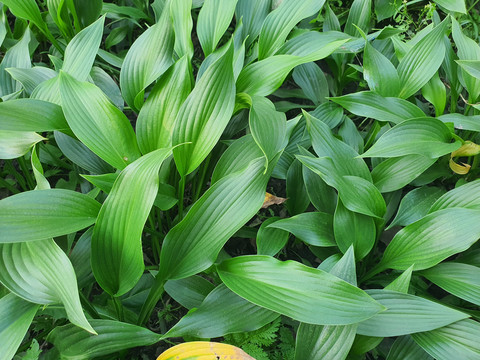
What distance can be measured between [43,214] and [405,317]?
95 centimetres

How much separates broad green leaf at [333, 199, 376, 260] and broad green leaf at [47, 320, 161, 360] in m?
0.61

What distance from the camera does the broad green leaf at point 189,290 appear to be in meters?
1.24

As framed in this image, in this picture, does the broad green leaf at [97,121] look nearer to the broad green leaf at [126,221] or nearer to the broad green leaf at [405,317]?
the broad green leaf at [126,221]

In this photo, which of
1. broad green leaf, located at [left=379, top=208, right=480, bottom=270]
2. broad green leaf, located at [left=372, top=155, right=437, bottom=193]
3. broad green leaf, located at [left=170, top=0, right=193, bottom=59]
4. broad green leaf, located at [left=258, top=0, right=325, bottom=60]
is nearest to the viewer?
broad green leaf, located at [left=379, top=208, right=480, bottom=270]

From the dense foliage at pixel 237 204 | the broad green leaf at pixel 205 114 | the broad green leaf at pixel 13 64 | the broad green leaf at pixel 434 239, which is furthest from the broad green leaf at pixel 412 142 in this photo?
the broad green leaf at pixel 13 64

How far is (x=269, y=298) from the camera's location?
1.00 meters

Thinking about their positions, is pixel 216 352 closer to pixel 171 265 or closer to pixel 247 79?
pixel 171 265

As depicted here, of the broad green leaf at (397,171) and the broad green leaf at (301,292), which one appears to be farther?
the broad green leaf at (397,171)

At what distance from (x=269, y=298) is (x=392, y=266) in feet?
1.50

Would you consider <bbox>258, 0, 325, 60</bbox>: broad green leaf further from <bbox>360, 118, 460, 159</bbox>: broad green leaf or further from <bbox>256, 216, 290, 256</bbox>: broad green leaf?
<bbox>256, 216, 290, 256</bbox>: broad green leaf

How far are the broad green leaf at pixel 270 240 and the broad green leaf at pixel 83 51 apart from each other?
0.83m

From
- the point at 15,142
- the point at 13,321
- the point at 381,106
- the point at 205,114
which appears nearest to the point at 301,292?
the point at 205,114

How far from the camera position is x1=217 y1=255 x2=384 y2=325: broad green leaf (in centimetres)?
94

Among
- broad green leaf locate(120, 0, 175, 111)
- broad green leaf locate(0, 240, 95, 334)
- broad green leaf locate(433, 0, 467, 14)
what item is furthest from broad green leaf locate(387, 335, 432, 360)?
broad green leaf locate(433, 0, 467, 14)
